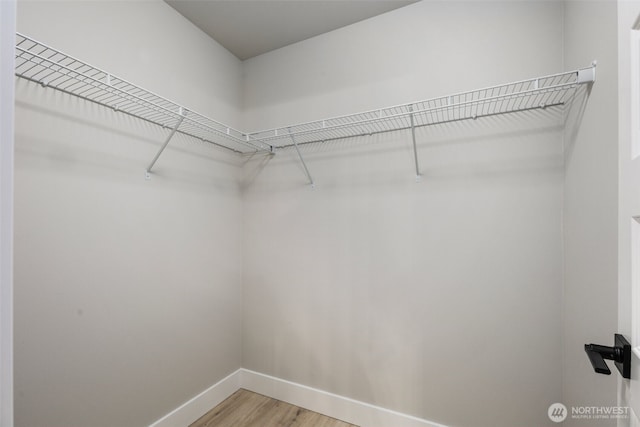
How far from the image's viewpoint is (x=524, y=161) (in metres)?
1.38

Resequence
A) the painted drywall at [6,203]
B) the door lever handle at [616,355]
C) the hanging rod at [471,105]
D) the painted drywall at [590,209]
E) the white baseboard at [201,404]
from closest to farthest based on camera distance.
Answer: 1. the painted drywall at [6,203]
2. the door lever handle at [616,355]
3. the painted drywall at [590,209]
4. the hanging rod at [471,105]
5. the white baseboard at [201,404]

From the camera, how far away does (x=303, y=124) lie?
1.58m

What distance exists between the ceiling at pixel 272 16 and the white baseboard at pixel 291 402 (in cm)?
238

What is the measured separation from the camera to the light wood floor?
1.72 metres

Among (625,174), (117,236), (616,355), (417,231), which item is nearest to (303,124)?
(417,231)

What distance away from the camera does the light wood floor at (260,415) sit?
5.65 ft

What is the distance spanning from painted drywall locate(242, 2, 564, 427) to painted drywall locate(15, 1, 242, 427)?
1.25 ft

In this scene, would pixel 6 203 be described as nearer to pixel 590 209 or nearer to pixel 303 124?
pixel 303 124

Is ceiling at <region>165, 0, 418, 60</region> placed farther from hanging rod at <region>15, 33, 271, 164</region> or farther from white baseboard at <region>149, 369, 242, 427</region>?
white baseboard at <region>149, 369, 242, 427</region>

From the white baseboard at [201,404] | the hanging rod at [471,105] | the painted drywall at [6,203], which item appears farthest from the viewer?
the white baseboard at [201,404]

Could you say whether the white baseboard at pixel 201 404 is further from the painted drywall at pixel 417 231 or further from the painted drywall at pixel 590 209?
the painted drywall at pixel 590 209

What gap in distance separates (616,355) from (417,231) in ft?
3.24

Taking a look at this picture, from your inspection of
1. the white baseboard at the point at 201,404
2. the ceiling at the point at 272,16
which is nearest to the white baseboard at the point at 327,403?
the white baseboard at the point at 201,404

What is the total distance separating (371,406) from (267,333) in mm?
825
